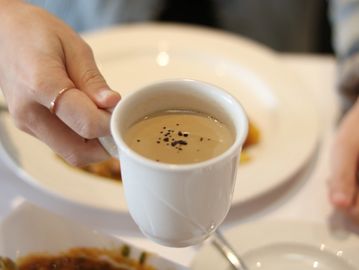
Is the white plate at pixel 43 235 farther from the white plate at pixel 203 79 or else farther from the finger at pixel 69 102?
the finger at pixel 69 102

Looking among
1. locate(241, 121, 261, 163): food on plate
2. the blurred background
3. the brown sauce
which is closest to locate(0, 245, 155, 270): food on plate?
the brown sauce

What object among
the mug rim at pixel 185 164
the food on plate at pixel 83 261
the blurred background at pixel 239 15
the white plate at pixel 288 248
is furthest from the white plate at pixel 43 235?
the blurred background at pixel 239 15

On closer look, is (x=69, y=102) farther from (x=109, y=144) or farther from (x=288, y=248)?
(x=288, y=248)

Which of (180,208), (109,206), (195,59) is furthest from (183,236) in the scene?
(195,59)

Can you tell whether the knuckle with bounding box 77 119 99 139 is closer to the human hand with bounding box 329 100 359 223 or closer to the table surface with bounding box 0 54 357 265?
the table surface with bounding box 0 54 357 265

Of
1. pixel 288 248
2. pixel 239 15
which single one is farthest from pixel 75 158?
pixel 239 15
